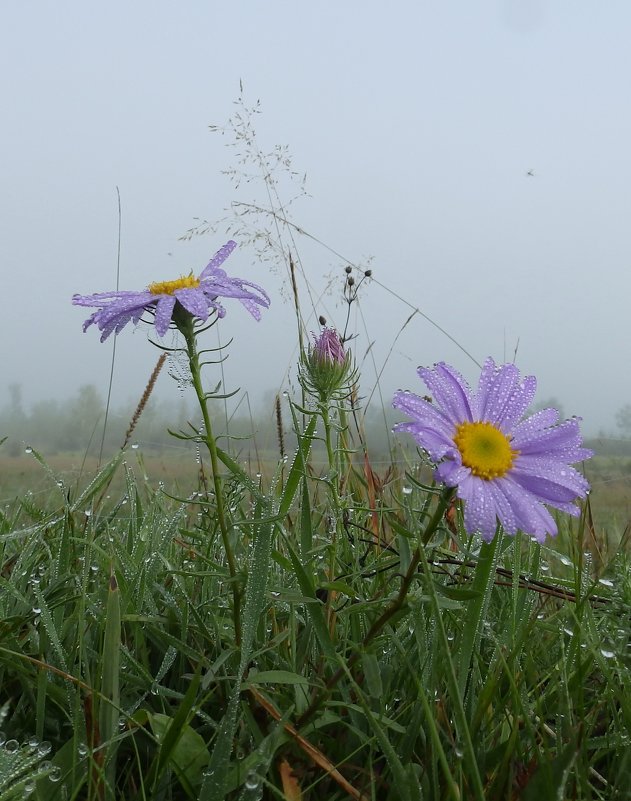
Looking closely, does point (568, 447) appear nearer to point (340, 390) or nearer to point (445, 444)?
point (445, 444)

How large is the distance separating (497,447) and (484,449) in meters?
0.02

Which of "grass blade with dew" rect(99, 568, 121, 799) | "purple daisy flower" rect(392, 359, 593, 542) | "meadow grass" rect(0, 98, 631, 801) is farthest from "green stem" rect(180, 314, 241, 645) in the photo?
"purple daisy flower" rect(392, 359, 593, 542)

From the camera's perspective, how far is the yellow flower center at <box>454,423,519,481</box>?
1.05 m

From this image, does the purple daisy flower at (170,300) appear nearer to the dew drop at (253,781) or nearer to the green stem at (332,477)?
the green stem at (332,477)

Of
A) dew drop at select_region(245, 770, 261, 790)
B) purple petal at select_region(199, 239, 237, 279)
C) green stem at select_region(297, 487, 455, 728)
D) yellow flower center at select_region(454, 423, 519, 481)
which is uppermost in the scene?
purple petal at select_region(199, 239, 237, 279)

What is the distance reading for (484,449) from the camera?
108cm

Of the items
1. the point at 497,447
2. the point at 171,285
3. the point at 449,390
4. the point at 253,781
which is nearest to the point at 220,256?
the point at 171,285

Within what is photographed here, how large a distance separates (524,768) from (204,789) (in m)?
0.49

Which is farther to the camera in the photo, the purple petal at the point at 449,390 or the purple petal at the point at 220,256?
the purple petal at the point at 220,256

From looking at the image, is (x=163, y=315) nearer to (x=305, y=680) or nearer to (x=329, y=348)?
(x=329, y=348)

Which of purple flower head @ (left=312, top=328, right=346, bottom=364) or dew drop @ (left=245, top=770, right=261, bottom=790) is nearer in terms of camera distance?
dew drop @ (left=245, top=770, right=261, bottom=790)

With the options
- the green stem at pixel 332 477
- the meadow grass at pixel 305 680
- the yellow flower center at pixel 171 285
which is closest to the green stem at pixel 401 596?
the meadow grass at pixel 305 680

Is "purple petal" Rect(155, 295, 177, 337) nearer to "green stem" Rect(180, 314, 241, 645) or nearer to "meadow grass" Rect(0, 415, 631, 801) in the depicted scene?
"green stem" Rect(180, 314, 241, 645)

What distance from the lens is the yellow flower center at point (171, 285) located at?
1.21 meters
